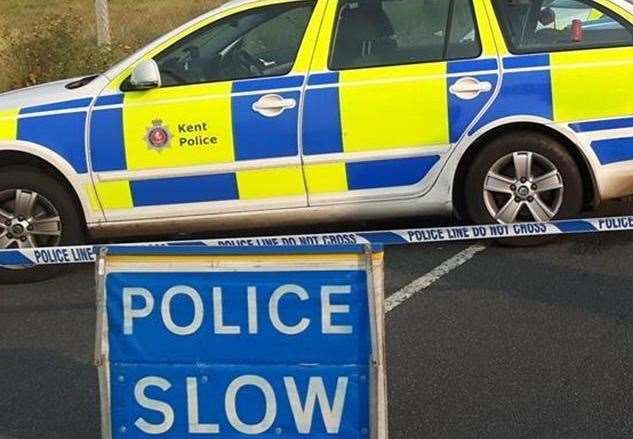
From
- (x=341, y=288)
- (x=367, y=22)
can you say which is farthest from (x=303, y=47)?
(x=341, y=288)

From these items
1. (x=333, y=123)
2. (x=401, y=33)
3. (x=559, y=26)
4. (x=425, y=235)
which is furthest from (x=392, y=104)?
(x=559, y=26)

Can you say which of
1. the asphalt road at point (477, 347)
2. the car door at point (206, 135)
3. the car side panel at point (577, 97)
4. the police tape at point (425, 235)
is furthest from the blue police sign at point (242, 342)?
the car side panel at point (577, 97)

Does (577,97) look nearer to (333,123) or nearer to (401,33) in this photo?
(401,33)

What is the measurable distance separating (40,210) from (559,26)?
9.72 feet

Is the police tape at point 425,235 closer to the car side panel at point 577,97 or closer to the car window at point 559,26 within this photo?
the car side panel at point 577,97

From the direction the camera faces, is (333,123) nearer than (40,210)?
Yes

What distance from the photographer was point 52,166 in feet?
17.1

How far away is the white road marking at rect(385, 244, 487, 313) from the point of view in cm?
467

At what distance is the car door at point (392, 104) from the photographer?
5.02 metres

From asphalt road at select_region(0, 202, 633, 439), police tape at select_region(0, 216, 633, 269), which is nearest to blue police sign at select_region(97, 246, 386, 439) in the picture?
asphalt road at select_region(0, 202, 633, 439)

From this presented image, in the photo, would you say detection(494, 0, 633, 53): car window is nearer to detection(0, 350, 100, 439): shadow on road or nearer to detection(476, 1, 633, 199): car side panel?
detection(476, 1, 633, 199): car side panel

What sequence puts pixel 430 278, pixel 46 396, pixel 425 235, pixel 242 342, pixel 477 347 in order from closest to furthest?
pixel 242 342 < pixel 46 396 < pixel 477 347 < pixel 425 235 < pixel 430 278

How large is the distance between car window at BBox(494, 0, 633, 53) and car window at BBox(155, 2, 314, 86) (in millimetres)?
1091

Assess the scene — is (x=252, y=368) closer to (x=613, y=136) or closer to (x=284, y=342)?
(x=284, y=342)
